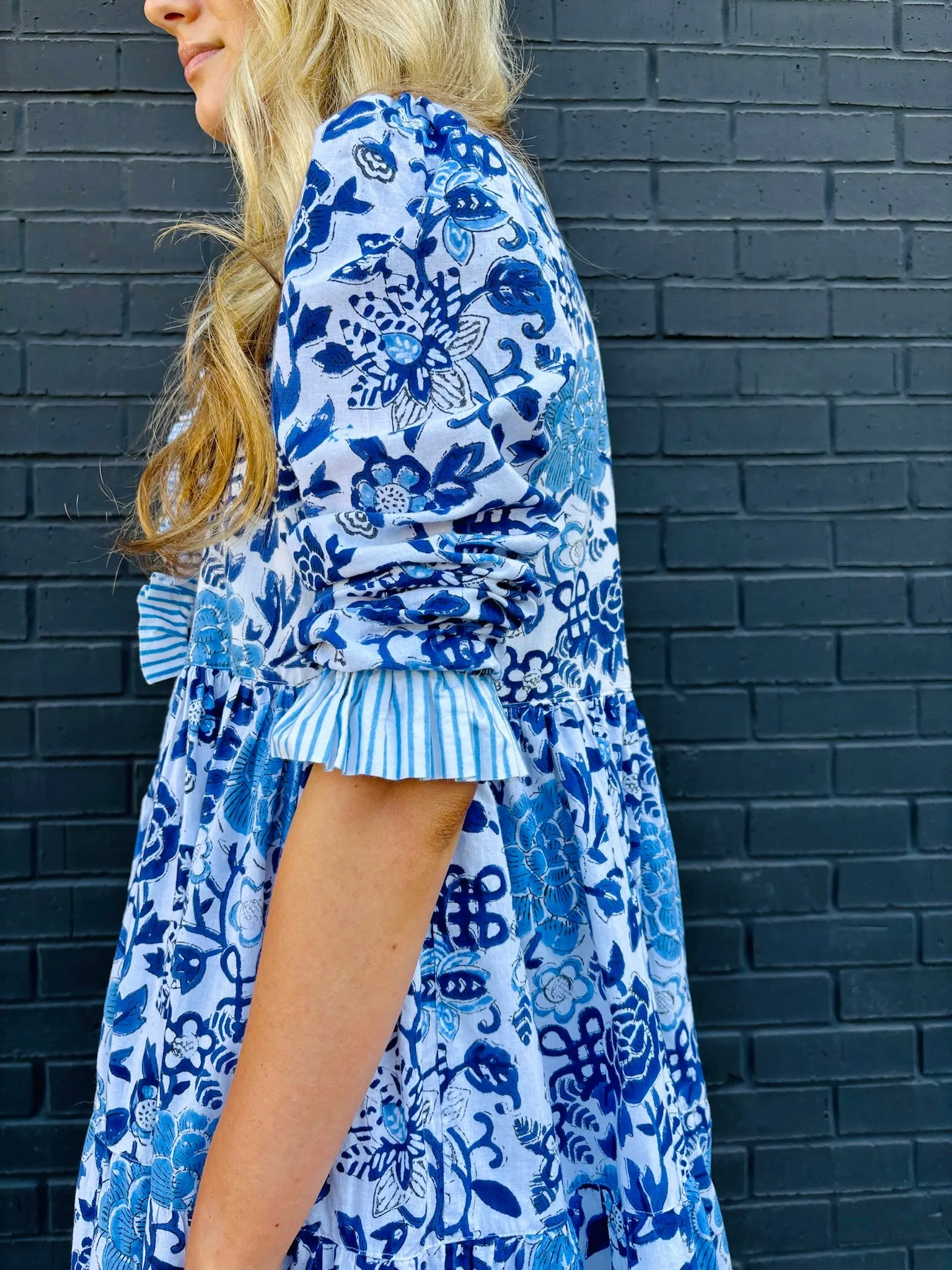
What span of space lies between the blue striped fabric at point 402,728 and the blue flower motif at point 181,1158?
34 centimetres

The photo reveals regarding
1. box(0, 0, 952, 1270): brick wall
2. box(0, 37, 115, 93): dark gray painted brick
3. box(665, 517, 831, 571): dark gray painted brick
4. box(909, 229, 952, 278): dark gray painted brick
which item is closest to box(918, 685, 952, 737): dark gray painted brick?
box(0, 0, 952, 1270): brick wall

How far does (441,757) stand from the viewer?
70 centimetres

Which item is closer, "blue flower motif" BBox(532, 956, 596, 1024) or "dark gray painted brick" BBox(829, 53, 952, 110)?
"blue flower motif" BBox(532, 956, 596, 1024)

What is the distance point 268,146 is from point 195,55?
0.93ft

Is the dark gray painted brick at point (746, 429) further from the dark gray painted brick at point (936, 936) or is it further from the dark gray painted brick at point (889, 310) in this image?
the dark gray painted brick at point (936, 936)

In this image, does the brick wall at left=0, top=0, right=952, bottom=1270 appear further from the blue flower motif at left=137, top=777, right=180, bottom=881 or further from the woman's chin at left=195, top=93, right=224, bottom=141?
the blue flower motif at left=137, top=777, right=180, bottom=881

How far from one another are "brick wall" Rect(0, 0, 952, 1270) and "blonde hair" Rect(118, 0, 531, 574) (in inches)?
46.8

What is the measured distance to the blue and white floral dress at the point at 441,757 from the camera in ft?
2.37

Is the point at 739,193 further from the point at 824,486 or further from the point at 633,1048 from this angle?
the point at 633,1048

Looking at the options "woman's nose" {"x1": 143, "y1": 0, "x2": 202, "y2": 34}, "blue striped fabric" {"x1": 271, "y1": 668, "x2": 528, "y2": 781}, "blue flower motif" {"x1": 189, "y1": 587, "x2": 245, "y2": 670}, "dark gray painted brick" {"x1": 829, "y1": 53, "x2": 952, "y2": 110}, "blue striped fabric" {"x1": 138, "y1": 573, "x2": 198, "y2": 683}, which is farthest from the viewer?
"dark gray painted brick" {"x1": 829, "y1": 53, "x2": 952, "y2": 110}

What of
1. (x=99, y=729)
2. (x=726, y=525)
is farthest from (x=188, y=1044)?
(x=726, y=525)

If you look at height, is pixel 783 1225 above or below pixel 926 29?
below

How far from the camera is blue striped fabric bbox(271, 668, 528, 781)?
69 cm

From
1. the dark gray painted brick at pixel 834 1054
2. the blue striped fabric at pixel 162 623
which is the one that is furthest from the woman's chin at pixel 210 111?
the dark gray painted brick at pixel 834 1054
